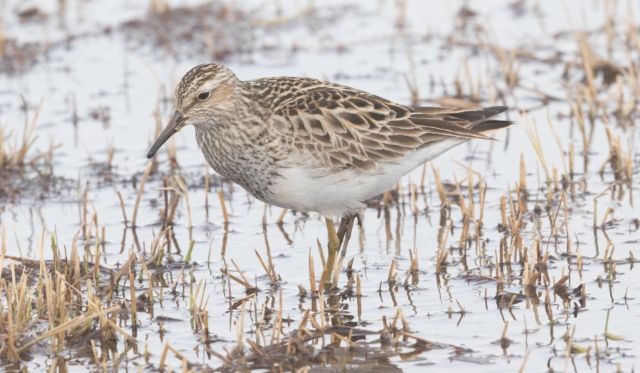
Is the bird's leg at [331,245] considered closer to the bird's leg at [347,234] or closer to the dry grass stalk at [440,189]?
the bird's leg at [347,234]

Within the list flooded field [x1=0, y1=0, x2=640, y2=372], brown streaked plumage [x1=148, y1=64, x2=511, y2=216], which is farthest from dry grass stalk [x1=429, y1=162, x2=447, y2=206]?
brown streaked plumage [x1=148, y1=64, x2=511, y2=216]

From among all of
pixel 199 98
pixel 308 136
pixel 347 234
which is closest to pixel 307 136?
pixel 308 136

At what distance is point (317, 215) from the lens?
9.48 metres

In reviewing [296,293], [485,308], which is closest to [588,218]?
[485,308]

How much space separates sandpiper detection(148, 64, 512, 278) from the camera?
24.9 feet

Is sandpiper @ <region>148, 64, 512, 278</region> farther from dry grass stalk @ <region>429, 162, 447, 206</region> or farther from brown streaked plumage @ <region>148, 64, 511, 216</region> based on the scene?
dry grass stalk @ <region>429, 162, 447, 206</region>

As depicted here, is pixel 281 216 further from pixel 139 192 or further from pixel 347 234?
pixel 139 192

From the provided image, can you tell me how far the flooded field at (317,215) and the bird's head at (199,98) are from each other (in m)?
0.84

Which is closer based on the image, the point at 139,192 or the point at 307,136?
the point at 307,136

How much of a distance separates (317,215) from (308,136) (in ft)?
6.32

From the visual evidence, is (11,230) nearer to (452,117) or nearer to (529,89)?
(452,117)

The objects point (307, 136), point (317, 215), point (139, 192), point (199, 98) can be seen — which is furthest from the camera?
point (317, 215)

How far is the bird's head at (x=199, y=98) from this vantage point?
7742 mm

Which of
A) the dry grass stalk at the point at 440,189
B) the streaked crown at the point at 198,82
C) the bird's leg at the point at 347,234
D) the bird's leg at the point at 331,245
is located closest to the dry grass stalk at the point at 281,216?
the bird's leg at the point at 347,234
